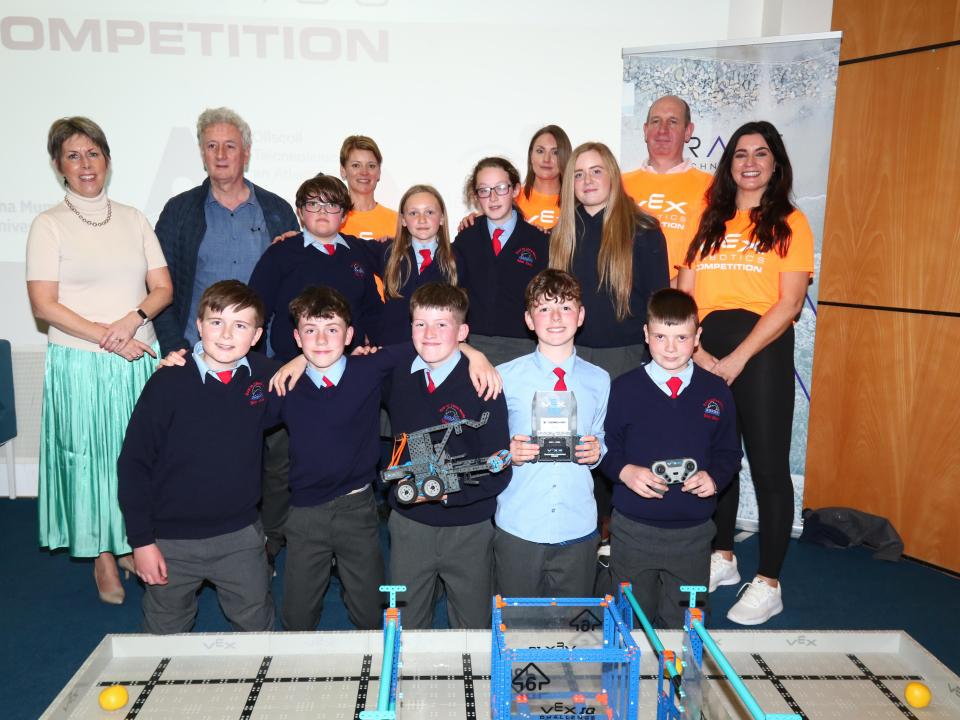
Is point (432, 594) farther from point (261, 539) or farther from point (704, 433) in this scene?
point (704, 433)

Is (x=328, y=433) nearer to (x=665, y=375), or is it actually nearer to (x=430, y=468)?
(x=430, y=468)

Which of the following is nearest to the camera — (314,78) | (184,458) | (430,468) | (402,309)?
(430,468)

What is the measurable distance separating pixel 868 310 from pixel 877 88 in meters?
1.19

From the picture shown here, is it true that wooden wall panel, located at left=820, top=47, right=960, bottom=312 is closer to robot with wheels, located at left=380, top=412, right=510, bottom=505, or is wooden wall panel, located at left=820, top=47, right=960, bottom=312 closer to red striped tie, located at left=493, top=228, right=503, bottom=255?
red striped tie, located at left=493, top=228, right=503, bottom=255

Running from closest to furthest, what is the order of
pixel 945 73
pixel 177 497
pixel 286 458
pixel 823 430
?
1. pixel 177 497
2. pixel 286 458
3. pixel 945 73
4. pixel 823 430

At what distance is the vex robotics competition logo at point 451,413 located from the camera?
2430mm

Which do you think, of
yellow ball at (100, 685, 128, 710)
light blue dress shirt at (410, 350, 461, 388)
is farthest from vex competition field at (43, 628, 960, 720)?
light blue dress shirt at (410, 350, 461, 388)

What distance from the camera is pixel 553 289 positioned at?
255cm

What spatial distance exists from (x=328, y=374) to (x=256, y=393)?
248 millimetres

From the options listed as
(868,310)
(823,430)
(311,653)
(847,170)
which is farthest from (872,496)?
(311,653)

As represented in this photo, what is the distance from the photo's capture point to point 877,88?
3896 millimetres

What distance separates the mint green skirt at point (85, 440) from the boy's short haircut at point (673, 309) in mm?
2144

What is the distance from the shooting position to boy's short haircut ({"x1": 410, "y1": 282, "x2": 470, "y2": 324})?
2514mm

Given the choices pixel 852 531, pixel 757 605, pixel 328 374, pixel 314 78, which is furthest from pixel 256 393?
pixel 852 531
